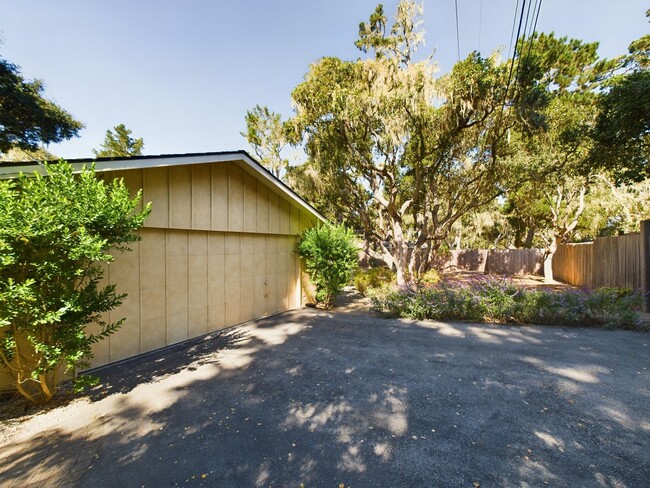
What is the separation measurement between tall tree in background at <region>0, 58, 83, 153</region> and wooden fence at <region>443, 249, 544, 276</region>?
26.1 metres

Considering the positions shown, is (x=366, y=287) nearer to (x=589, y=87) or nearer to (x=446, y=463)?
(x=446, y=463)

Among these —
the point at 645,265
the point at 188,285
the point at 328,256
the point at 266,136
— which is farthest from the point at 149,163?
the point at 266,136

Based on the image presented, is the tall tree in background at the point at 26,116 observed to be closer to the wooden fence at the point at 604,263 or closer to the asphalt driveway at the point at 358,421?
the asphalt driveway at the point at 358,421

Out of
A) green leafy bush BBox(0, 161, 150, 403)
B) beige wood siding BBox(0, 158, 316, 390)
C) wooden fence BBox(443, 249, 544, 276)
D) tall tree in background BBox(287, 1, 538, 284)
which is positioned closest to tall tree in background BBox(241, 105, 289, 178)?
tall tree in background BBox(287, 1, 538, 284)

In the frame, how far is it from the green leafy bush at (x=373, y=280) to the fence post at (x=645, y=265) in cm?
751

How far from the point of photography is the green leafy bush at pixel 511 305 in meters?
6.61

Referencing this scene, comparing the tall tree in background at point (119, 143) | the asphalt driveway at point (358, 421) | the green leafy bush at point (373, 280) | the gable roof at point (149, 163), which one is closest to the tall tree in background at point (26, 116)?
the tall tree in background at point (119, 143)

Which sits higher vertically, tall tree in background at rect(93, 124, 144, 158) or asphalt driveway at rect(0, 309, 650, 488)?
tall tree in background at rect(93, 124, 144, 158)

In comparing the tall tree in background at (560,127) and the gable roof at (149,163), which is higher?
the tall tree in background at (560,127)

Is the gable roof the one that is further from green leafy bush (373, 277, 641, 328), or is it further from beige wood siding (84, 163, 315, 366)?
green leafy bush (373, 277, 641, 328)

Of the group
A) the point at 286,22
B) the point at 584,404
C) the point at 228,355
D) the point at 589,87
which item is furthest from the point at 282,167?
the point at 584,404

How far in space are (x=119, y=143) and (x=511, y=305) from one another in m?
28.7

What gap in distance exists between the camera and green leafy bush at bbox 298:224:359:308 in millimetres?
8547

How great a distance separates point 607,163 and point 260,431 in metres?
13.3
